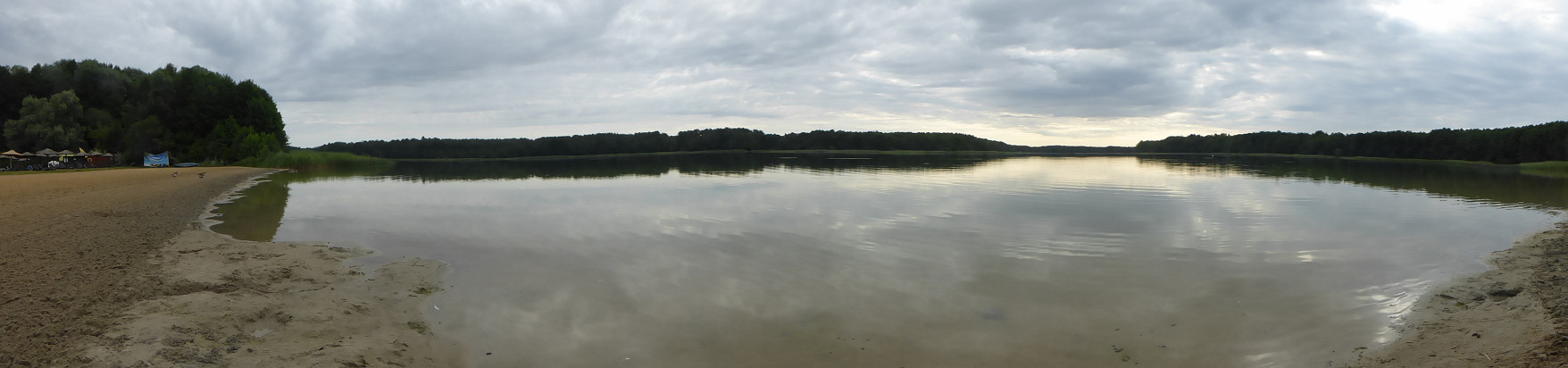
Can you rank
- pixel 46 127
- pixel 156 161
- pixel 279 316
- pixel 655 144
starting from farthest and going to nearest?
1. pixel 655 144
2. pixel 156 161
3. pixel 46 127
4. pixel 279 316

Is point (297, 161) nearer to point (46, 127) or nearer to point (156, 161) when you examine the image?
point (156, 161)

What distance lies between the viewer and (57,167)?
54344 mm

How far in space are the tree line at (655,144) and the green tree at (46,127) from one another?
66280mm

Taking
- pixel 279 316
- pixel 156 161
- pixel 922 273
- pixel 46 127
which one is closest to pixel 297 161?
pixel 156 161

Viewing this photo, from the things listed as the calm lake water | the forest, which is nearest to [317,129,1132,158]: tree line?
the forest

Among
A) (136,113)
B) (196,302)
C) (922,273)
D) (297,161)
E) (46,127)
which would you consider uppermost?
(136,113)

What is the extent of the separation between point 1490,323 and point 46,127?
95.5 m

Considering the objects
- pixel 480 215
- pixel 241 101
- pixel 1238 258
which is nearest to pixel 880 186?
pixel 480 215

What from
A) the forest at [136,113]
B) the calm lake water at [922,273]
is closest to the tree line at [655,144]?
the forest at [136,113]

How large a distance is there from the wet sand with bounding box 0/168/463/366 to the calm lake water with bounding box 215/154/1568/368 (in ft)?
2.58

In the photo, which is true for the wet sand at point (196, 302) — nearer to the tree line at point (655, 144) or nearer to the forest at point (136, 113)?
the forest at point (136, 113)

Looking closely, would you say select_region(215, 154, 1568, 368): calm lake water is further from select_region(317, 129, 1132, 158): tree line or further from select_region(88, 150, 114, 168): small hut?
select_region(317, 129, 1132, 158): tree line

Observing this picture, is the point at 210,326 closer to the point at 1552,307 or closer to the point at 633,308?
the point at 633,308

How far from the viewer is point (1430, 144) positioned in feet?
339
